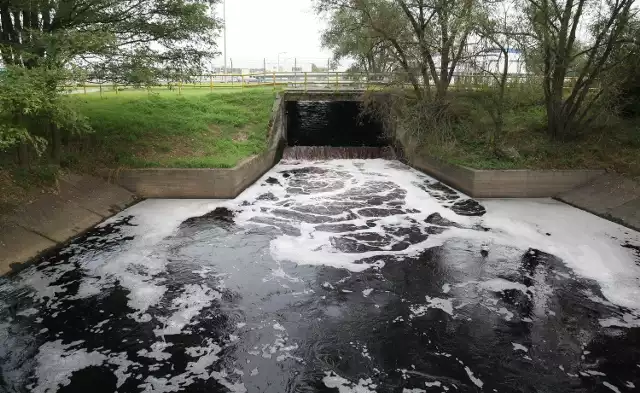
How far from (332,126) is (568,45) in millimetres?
12340

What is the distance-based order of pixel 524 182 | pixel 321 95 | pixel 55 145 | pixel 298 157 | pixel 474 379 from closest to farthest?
pixel 474 379 < pixel 55 145 < pixel 524 182 < pixel 298 157 < pixel 321 95

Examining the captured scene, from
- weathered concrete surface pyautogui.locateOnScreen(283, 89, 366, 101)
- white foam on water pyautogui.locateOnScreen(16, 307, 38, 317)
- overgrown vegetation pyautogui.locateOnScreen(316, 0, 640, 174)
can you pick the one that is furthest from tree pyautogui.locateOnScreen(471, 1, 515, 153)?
white foam on water pyautogui.locateOnScreen(16, 307, 38, 317)

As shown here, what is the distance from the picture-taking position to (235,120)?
19.9 meters

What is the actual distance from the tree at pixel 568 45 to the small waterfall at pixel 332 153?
25.8 ft

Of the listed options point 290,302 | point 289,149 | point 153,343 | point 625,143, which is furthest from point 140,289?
point 625,143

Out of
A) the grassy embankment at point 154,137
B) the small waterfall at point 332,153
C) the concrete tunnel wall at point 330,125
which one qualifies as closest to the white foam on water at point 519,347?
the grassy embankment at point 154,137

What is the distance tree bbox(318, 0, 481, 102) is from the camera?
57.6ft

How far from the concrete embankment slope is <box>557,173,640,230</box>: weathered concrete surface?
14.2 meters

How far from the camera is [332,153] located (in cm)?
2208

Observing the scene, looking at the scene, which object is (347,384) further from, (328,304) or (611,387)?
(611,387)

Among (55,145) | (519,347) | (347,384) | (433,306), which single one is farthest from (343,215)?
(55,145)

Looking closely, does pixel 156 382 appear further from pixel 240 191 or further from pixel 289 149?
pixel 289 149

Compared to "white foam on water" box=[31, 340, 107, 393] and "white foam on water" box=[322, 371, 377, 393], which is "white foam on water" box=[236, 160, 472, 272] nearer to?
"white foam on water" box=[322, 371, 377, 393]

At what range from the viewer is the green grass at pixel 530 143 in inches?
595
